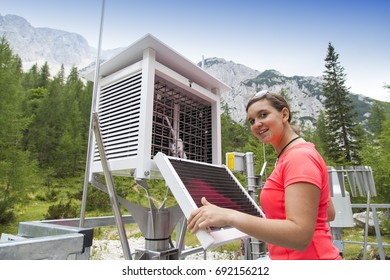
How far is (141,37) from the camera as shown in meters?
1.78

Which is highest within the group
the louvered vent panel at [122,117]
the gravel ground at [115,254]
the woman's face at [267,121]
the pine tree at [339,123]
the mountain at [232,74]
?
the mountain at [232,74]

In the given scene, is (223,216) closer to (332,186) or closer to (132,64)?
(132,64)

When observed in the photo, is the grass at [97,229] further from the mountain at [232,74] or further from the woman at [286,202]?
the mountain at [232,74]

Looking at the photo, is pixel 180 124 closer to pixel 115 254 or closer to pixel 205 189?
pixel 205 189

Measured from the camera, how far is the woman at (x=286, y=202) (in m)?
0.72

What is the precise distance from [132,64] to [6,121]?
9.99 m

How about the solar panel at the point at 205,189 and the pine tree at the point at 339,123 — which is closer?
the solar panel at the point at 205,189

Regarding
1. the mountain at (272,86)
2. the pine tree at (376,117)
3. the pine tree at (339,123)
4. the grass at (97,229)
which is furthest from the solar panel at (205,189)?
the mountain at (272,86)

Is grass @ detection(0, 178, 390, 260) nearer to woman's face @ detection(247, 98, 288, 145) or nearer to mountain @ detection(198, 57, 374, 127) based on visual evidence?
woman's face @ detection(247, 98, 288, 145)

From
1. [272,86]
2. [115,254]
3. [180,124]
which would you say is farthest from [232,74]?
[180,124]

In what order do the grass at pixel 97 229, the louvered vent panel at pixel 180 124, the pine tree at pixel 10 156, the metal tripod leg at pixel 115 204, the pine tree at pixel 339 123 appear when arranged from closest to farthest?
1. the metal tripod leg at pixel 115 204
2. the louvered vent panel at pixel 180 124
3. the grass at pixel 97 229
4. the pine tree at pixel 10 156
5. the pine tree at pixel 339 123

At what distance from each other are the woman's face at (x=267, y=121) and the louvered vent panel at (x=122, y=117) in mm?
942

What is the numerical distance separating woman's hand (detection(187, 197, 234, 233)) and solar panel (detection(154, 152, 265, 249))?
69mm

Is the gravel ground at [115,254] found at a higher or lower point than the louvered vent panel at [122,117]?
lower
